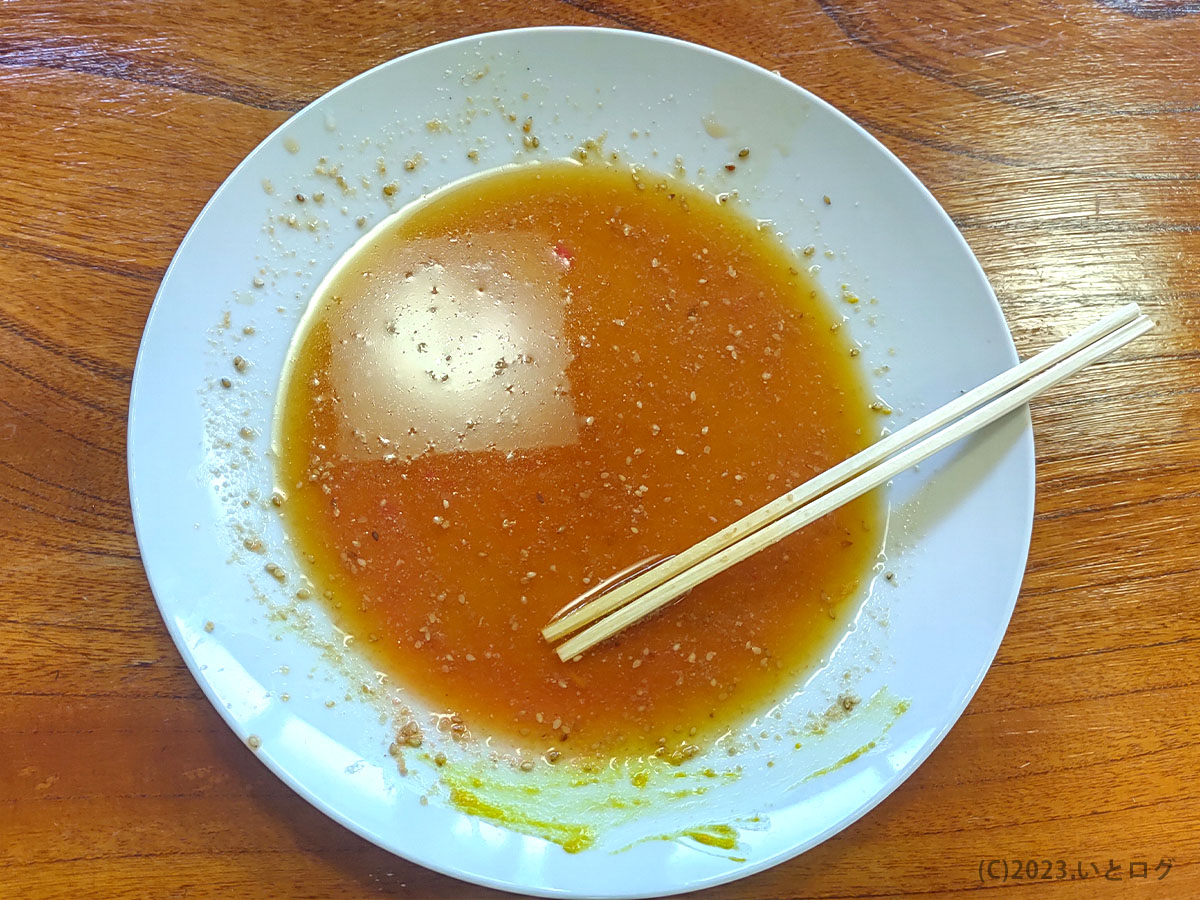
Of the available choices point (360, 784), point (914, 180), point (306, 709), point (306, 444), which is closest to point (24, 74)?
point (306, 444)

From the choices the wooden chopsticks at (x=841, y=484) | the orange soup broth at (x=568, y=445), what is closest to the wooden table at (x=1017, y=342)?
the wooden chopsticks at (x=841, y=484)

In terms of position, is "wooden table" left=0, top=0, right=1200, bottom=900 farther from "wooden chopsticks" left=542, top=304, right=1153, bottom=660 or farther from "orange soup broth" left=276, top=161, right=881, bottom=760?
"orange soup broth" left=276, top=161, right=881, bottom=760

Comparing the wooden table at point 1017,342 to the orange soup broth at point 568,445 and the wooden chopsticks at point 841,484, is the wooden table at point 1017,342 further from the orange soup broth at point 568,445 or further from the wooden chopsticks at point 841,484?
the orange soup broth at point 568,445

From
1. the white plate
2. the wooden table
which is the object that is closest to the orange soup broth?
the white plate

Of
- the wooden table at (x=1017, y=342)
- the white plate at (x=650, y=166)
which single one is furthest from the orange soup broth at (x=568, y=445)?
the wooden table at (x=1017, y=342)

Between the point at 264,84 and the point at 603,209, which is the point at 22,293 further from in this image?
the point at 603,209

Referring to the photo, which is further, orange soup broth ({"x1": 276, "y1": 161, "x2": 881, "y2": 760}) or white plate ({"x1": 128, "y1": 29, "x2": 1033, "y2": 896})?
orange soup broth ({"x1": 276, "y1": 161, "x2": 881, "y2": 760})

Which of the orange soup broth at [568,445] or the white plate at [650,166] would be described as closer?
the white plate at [650,166]
